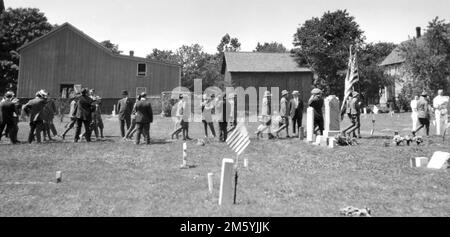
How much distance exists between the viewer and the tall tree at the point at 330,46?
183ft

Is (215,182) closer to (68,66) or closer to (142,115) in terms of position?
(142,115)

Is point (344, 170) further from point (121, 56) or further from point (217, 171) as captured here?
point (121, 56)

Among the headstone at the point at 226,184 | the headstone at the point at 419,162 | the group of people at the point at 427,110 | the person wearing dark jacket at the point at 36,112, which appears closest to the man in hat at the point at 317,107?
the group of people at the point at 427,110

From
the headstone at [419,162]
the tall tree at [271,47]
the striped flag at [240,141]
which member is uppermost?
the tall tree at [271,47]

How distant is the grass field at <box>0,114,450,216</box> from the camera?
692 centimetres

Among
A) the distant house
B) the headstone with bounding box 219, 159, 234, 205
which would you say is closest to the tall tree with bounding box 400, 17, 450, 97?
the distant house

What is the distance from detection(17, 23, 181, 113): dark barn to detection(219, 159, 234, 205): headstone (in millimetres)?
38013

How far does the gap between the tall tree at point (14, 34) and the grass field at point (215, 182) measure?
4385 cm

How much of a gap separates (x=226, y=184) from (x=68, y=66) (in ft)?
132

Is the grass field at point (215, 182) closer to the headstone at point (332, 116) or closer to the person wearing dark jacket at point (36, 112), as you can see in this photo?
the person wearing dark jacket at point (36, 112)

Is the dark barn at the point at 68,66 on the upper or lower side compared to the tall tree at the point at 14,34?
lower

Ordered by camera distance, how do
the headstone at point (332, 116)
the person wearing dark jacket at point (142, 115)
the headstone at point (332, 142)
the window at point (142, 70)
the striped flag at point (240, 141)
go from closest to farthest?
the striped flag at point (240, 141) → the headstone at point (332, 142) → the person wearing dark jacket at point (142, 115) → the headstone at point (332, 116) → the window at point (142, 70)

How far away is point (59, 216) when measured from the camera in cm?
655

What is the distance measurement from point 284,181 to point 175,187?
2385 mm
